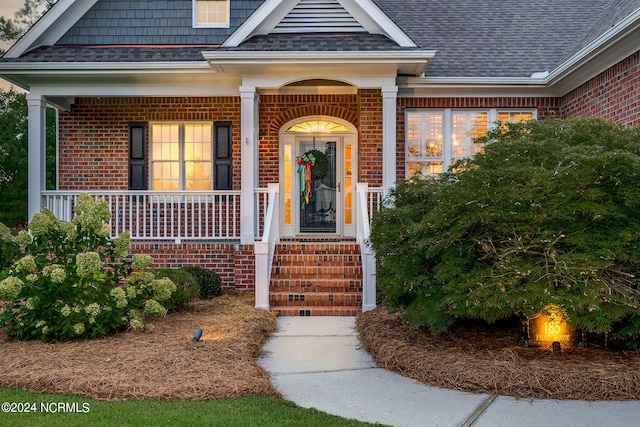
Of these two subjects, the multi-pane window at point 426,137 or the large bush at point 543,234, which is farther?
the multi-pane window at point 426,137

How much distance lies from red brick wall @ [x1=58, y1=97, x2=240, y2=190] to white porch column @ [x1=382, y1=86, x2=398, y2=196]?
3370mm

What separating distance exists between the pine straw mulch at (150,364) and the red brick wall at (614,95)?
622cm

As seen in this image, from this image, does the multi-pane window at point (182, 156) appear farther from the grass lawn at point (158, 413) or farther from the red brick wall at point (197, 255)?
the grass lawn at point (158, 413)

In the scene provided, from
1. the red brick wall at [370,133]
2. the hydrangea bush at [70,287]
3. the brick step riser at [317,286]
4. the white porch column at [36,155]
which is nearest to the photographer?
the hydrangea bush at [70,287]

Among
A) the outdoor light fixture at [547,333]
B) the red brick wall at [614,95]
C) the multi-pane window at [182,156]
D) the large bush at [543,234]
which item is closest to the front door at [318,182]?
the multi-pane window at [182,156]

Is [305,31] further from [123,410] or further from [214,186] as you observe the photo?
[123,410]

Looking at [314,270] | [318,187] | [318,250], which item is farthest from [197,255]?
[318,187]

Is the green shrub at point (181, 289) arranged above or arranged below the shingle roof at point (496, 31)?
below

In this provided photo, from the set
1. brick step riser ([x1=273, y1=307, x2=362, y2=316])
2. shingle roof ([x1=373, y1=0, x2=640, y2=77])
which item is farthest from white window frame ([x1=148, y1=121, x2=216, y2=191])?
shingle roof ([x1=373, y1=0, x2=640, y2=77])

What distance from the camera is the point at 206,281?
9.91 meters

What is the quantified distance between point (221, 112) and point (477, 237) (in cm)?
774

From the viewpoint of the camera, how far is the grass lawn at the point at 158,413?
421cm

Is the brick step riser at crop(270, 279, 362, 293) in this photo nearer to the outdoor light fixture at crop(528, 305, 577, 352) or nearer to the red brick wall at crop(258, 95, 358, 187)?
the red brick wall at crop(258, 95, 358, 187)

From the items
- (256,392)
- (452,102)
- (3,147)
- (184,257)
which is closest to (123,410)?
(256,392)
